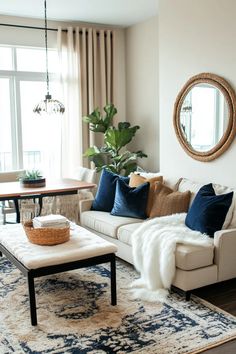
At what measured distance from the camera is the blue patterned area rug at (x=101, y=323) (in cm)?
267

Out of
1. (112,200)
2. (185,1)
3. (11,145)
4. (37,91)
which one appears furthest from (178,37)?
(11,145)

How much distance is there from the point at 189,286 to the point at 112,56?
14.6ft

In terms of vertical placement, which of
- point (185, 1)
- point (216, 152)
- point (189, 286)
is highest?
point (185, 1)

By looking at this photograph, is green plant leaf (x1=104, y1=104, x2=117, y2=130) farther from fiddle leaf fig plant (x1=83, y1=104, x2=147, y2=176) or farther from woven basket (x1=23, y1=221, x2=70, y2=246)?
woven basket (x1=23, y1=221, x2=70, y2=246)

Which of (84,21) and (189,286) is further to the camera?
(84,21)

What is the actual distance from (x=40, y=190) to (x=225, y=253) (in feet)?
7.29

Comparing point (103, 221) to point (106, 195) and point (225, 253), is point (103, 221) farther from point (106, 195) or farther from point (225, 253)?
point (225, 253)

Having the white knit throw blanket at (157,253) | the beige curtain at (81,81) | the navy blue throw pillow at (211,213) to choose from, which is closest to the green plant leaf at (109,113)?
the beige curtain at (81,81)

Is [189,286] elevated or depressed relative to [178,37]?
depressed

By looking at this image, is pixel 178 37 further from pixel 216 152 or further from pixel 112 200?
pixel 112 200

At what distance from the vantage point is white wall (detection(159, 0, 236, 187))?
163 inches

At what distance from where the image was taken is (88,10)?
5738mm

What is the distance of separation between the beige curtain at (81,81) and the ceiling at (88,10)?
0.29 meters

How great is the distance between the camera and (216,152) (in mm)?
4332
